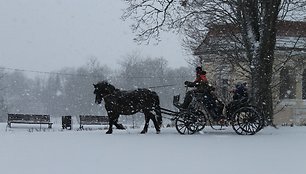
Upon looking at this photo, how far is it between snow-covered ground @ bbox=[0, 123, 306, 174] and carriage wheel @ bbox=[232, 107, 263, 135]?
0.82 meters

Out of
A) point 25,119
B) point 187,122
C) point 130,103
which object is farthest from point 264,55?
point 25,119

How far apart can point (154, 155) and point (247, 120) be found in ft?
20.2

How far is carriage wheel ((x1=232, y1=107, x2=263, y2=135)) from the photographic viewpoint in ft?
52.3

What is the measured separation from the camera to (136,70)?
324 feet

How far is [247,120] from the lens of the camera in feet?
53.0

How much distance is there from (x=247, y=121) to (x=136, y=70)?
273 feet

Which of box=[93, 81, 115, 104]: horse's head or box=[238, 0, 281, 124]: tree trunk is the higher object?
box=[238, 0, 281, 124]: tree trunk

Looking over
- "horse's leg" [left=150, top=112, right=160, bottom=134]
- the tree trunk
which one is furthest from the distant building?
"horse's leg" [left=150, top=112, right=160, bottom=134]

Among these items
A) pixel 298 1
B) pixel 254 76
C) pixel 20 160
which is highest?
pixel 298 1

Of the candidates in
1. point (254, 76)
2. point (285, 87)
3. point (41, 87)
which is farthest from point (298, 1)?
point (41, 87)

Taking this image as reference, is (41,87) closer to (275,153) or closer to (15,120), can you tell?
(15,120)

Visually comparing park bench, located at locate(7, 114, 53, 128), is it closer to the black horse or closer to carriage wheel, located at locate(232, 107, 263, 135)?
the black horse

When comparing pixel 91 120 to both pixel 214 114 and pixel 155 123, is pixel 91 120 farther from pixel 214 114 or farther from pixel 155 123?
pixel 214 114

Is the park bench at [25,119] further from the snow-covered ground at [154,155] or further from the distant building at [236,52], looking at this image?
the snow-covered ground at [154,155]
